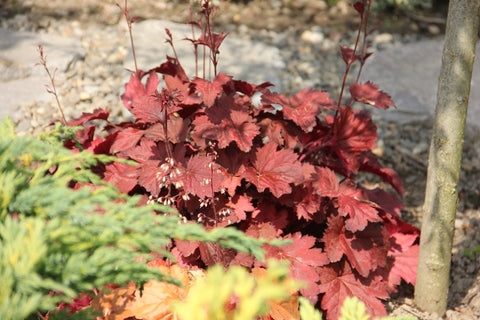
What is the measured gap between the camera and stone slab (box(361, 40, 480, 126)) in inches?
144

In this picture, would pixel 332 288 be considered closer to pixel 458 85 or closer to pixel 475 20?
pixel 458 85

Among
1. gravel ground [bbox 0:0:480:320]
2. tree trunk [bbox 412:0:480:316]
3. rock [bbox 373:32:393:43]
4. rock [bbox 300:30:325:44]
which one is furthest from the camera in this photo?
rock [bbox 373:32:393:43]

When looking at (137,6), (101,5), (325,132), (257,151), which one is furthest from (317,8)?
(257,151)

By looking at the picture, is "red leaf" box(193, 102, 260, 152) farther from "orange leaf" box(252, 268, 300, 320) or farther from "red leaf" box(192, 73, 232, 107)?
"orange leaf" box(252, 268, 300, 320)

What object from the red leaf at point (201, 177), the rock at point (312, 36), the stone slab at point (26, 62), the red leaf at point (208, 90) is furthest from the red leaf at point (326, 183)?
the rock at point (312, 36)

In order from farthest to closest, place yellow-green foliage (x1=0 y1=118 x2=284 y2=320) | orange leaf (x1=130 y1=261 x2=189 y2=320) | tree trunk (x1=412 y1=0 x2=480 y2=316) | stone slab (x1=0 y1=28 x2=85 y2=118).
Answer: stone slab (x1=0 y1=28 x2=85 y2=118)
tree trunk (x1=412 y1=0 x2=480 y2=316)
orange leaf (x1=130 y1=261 x2=189 y2=320)
yellow-green foliage (x1=0 y1=118 x2=284 y2=320)

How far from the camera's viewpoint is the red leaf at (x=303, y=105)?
7.07 ft

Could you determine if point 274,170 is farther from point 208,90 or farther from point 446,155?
point 446,155

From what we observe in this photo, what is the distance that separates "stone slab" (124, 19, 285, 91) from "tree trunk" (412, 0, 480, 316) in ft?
5.45

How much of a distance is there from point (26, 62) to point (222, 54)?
142 centimetres

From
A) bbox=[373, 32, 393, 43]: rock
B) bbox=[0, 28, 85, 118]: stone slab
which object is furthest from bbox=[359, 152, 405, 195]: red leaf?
bbox=[373, 32, 393, 43]: rock

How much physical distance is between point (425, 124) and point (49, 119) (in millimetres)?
2530

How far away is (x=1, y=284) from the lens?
1.05 meters

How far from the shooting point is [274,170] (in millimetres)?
2092
